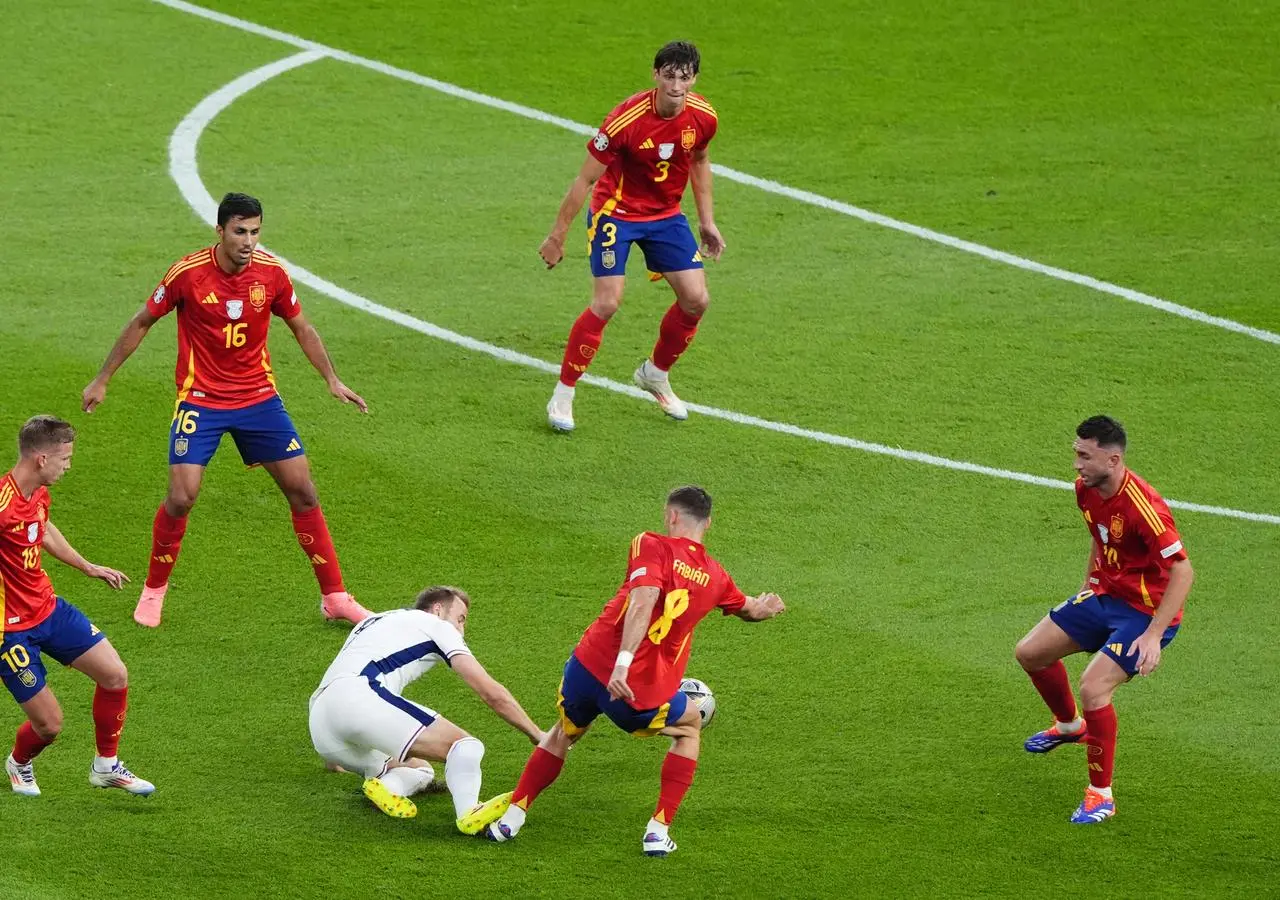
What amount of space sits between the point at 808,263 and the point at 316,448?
5.13 metres

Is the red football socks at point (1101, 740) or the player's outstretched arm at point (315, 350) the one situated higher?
the player's outstretched arm at point (315, 350)

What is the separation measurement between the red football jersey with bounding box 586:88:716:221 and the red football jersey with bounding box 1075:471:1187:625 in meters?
4.58

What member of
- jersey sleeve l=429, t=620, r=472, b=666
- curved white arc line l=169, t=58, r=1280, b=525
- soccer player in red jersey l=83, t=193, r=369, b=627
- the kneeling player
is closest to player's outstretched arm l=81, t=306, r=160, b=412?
soccer player in red jersey l=83, t=193, r=369, b=627

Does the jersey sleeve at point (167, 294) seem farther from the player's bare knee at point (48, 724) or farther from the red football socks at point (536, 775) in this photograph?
the red football socks at point (536, 775)

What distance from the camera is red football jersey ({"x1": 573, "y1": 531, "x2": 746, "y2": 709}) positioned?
8.39 metres

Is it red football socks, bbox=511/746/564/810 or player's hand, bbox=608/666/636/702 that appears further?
red football socks, bbox=511/746/564/810

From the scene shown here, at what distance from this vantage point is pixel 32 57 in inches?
776

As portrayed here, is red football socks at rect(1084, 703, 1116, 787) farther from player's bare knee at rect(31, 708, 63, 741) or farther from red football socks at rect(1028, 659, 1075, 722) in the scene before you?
player's bare knee at rect(31, 708, 63, 741)

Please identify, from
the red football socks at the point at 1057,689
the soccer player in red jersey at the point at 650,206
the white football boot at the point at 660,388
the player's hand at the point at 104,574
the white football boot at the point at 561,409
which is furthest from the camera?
the white football boot at the point at 660,388

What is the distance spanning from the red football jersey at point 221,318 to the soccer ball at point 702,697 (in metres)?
2.86

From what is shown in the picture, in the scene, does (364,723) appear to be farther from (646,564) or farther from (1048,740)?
(1048,740)

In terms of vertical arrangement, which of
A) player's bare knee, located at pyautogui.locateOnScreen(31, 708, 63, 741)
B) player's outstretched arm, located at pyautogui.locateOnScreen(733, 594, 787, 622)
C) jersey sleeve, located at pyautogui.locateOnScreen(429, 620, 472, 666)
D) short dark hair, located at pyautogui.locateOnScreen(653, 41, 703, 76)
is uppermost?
short dark hair, located at pyautogui.locateOnScreen(653, 41, 703, 76)

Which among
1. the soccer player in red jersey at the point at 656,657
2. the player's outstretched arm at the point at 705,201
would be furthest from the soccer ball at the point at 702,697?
the player's outstretched arm at the point at 705,201

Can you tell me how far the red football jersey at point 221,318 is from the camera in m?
10.3
